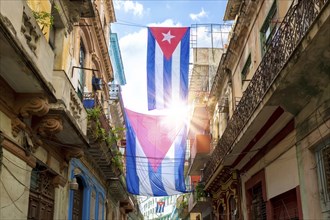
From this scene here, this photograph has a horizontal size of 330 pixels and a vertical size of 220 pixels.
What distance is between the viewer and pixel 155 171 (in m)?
15.6

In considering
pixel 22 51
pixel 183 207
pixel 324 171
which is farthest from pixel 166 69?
pixel 183 207

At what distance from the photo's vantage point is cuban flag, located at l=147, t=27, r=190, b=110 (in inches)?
476

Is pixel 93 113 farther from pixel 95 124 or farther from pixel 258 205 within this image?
pixel 258 205

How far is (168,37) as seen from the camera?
12188 millimetres

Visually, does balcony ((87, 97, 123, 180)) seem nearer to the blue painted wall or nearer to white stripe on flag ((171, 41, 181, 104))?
the blue painted wall

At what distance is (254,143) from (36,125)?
18.4 ft

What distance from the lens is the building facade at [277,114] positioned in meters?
7.07

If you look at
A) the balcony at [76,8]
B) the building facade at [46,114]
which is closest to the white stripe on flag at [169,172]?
the building facade at [46,114]

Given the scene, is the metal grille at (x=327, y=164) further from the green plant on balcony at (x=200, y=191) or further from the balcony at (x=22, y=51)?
the green plant on balcony at (x=200, y=191)

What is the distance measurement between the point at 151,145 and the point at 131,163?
104 centimetres

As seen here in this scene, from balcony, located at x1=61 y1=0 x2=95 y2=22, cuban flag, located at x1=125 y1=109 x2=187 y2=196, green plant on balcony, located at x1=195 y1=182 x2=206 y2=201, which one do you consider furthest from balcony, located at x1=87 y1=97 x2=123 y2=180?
green plant on balcony, located at x1=195 y1=182 x2=206 y2=201

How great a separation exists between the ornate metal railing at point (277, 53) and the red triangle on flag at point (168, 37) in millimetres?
2414

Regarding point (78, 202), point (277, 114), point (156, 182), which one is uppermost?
point (277, 114)

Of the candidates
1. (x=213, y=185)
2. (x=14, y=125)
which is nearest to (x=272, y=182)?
(x=14, y=125)
